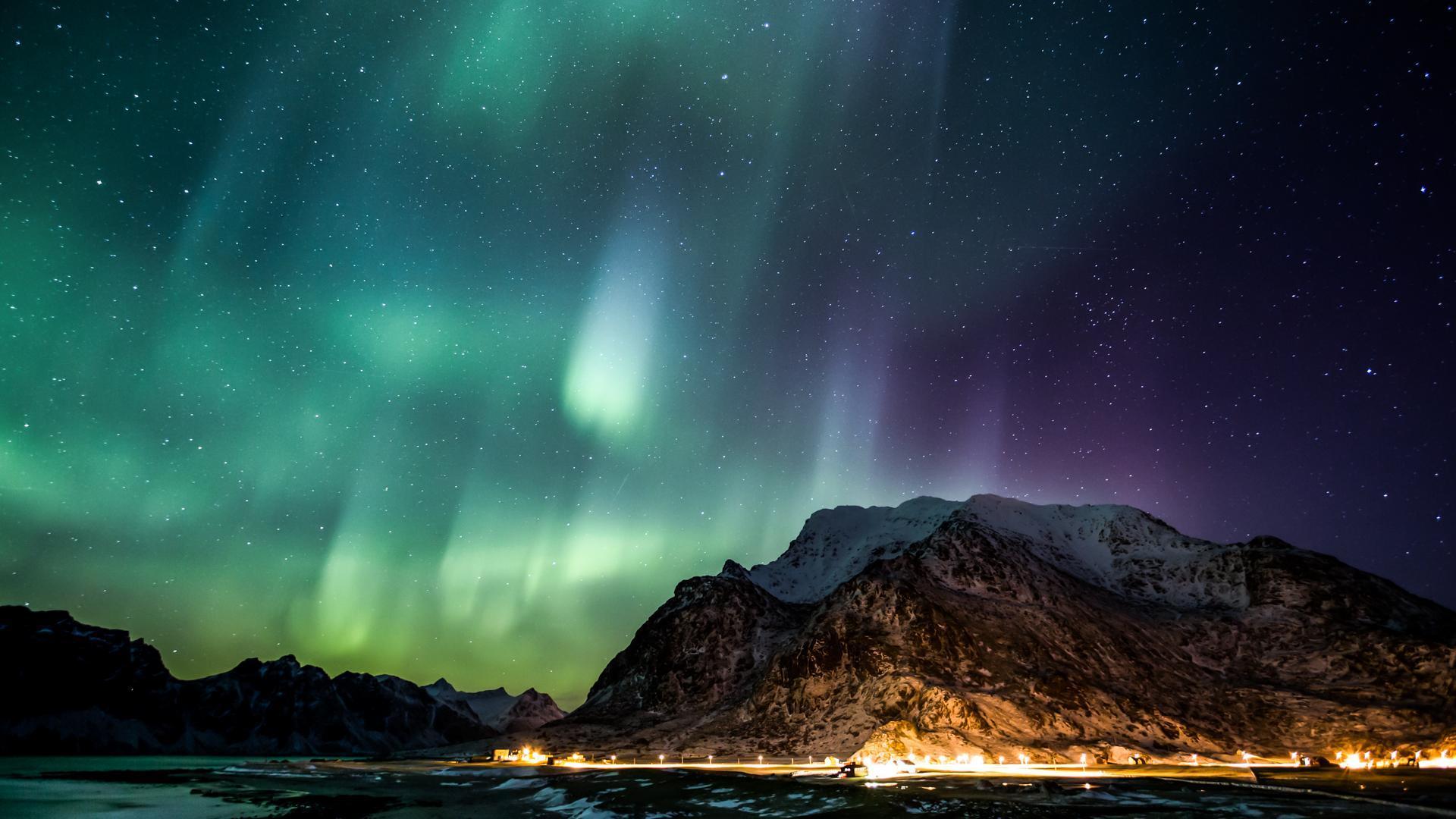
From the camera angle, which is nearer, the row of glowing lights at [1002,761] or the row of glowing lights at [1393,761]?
the row of glowing lights at [1002,761]

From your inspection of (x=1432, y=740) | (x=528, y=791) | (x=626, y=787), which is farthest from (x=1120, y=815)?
(x=1432, y=740)

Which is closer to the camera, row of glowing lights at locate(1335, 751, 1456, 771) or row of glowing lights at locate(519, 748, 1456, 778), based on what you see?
row of glowing lights at locate(519, 748, 1456, 778)

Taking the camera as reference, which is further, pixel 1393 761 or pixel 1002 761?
Result: pixel 1002 761

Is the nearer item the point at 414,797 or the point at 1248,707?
the point at 414,797

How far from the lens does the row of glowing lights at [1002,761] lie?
113m

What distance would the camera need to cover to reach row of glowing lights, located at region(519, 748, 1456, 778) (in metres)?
113

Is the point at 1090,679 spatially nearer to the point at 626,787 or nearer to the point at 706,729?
the point at 706,729

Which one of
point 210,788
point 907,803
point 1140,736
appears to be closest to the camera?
point 907,803

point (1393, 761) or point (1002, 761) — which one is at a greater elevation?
point (1002, 761)

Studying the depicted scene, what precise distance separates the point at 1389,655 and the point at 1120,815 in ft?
647

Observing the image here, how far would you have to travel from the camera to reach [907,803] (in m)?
62.8

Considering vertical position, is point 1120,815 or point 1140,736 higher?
point 1120,815

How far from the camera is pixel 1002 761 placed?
13612 centimetres

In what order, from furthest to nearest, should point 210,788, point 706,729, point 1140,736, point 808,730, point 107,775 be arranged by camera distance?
point 706,729 → point 808,730 → point 1140,736 → point 107,775 → point 210,788
